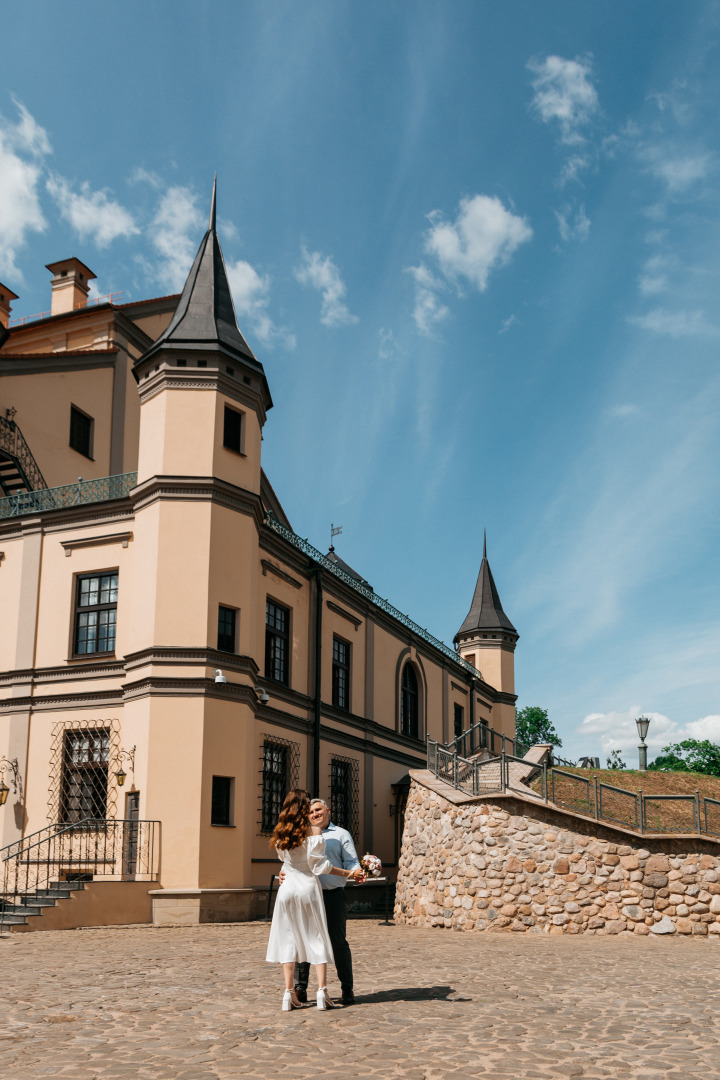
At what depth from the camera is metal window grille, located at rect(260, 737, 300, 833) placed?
A: 866 inches

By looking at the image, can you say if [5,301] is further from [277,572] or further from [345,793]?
[345,793]

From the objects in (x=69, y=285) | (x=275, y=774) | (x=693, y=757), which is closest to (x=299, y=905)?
(x=275, y=774)

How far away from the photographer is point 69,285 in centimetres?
3359

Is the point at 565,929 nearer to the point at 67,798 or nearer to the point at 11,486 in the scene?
the point at 67,798

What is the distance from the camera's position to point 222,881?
61.8 feet

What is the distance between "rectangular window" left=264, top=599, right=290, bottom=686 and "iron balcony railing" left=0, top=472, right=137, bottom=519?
4.38m

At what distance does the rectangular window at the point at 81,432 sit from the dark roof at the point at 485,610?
21524 mm

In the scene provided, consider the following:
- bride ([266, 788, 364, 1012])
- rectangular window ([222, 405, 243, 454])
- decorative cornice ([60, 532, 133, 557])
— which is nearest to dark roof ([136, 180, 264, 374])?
rectangular window ([222, 405, 243, 454])

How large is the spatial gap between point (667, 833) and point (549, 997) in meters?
8.36

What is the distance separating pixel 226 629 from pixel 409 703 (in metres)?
13.8

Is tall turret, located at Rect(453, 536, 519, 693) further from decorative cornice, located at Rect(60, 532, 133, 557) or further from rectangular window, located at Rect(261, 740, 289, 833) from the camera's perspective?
decorative cornice, located at Rect(60, 532, 133, 557)

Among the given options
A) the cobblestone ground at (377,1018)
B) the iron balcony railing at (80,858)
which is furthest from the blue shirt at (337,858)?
the iron balcony railing at (80,858)

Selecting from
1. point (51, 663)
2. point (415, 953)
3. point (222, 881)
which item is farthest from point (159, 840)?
point (415, 953)

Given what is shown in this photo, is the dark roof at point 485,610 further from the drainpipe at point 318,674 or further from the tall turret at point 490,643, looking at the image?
the drainpipe at point 318,674
